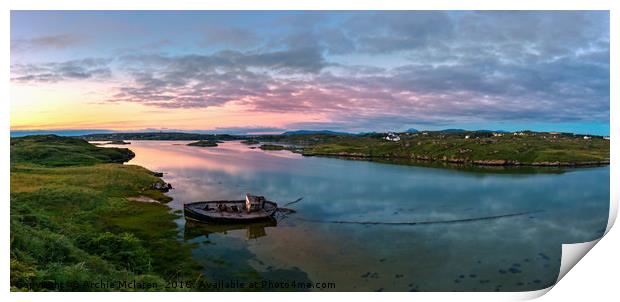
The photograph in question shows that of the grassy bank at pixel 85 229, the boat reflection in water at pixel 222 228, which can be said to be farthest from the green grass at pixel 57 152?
the boat reflection in water at pixel 222 228

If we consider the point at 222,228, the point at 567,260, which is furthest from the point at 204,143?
the point at 567,260

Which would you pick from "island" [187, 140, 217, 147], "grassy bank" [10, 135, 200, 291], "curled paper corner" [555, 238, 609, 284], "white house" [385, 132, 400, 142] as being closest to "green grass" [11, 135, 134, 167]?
"grassy bank" [10, 135, 200, 291]

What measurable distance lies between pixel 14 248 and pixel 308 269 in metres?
6.71

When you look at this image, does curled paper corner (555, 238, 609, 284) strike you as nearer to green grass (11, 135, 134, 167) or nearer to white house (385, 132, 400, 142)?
green grass (11, 135, 134, 167)

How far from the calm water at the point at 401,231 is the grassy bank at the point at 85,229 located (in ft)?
3.89

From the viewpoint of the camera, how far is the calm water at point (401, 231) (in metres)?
10.3

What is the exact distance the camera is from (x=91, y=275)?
826 cm

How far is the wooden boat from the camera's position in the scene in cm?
1470

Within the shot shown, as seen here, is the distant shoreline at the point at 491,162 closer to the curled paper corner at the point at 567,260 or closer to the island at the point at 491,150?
A: the island at the point at 491,150

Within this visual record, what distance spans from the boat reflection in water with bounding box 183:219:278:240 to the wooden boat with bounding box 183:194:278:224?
17 centimetres

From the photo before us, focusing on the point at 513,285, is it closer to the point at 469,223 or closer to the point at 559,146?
the point at 469,223

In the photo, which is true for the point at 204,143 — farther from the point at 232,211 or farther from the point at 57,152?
the point at 232,211
